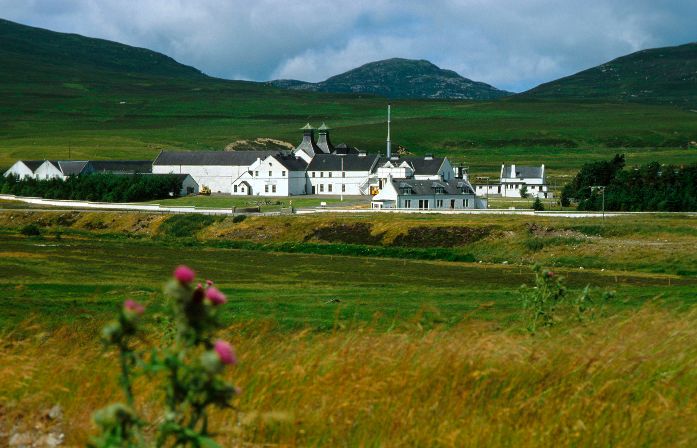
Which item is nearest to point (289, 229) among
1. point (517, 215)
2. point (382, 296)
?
point (517, 215)

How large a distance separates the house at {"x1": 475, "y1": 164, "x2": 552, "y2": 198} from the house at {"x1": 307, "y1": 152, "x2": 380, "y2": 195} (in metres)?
16.2

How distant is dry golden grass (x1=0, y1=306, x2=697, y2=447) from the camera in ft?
24.0

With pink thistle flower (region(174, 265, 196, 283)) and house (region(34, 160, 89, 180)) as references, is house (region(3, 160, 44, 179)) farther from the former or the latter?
pink thistle flower (region(174, 265, 196, 283))

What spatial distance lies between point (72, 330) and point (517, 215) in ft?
215

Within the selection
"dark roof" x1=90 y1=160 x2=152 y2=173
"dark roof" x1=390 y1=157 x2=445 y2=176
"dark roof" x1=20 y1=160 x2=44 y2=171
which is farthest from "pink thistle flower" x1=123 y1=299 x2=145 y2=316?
"dark roof" x1=20 y1=160 x2=44 y2=171

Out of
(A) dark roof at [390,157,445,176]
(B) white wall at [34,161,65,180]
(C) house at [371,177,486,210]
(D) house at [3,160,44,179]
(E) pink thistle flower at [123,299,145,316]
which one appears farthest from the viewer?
(D) house at [3,160,44,179]

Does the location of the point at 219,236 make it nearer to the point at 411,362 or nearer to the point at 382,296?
the point at 382,296

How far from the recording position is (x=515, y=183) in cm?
12662

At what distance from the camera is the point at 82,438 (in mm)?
7023

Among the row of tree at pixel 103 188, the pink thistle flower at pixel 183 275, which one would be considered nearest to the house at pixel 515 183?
the row of tree at pixel 103 188

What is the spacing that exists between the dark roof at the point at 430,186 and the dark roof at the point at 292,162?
2714cm

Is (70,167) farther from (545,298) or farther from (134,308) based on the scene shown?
(134,308)

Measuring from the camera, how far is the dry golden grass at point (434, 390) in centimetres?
730

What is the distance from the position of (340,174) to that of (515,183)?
80.5 feet
